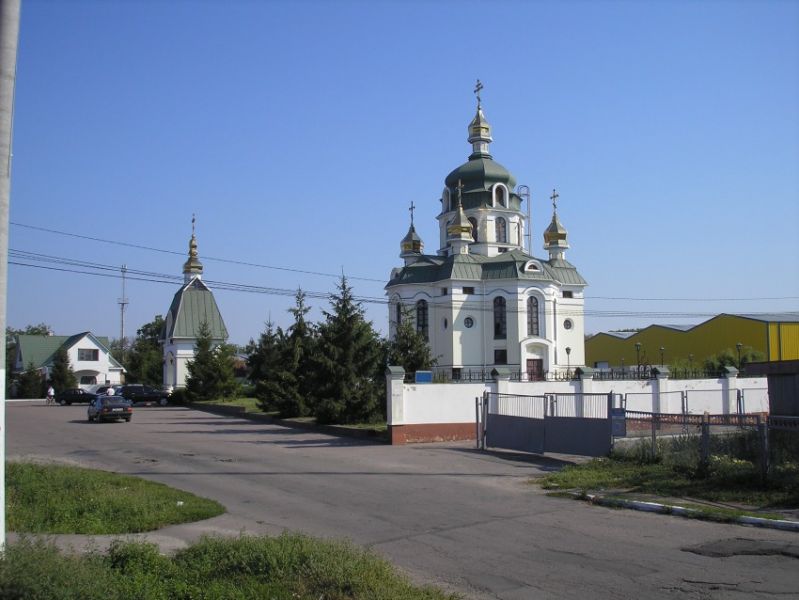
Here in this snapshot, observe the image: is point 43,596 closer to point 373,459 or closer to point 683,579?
point 683,579

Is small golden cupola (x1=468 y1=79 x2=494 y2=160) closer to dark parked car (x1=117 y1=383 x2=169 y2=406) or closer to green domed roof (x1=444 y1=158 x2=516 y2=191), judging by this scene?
green domed roof (x1=444 y1=158 x2=516 y2=191)

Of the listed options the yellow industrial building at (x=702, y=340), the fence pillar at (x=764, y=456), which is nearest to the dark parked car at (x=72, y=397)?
the yellow industrial building at (x=702, y=340)

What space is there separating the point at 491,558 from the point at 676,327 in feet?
235

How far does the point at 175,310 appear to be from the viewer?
70750mm

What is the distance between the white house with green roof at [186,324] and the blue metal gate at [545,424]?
154ft

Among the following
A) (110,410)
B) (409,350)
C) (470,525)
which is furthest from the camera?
(110,410)

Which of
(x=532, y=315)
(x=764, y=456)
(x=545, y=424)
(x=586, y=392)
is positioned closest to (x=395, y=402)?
→ (x=545, y=424)

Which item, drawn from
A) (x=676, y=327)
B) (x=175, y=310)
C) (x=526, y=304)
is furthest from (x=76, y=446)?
(x=676, y=327)

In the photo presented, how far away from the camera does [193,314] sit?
232 feet

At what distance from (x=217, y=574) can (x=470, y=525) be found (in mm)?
5098

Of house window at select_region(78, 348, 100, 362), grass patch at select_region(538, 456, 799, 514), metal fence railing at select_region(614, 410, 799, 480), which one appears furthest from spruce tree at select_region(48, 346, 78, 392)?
grass patch at select_region(538, 456, 799, 514)

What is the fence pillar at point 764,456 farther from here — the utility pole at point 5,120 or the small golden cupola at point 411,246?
the small golden cupola at point 411,246

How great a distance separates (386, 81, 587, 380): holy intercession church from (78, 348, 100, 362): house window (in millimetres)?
38434

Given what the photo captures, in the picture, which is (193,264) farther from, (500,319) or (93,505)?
(93,505)
